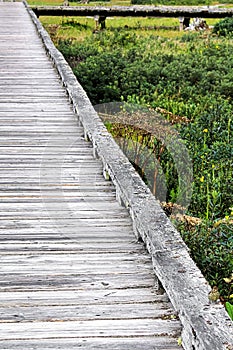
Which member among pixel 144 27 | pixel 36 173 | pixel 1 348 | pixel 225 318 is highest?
pixel 225 318

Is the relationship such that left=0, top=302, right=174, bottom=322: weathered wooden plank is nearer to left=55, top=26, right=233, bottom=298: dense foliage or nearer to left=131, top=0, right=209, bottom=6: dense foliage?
left=55, top=26, right=233, bottom=298: dense foliage

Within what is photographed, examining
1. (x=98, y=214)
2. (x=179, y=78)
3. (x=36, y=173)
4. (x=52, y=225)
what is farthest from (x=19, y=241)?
(x=179, y=78)

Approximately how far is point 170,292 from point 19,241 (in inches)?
41.3

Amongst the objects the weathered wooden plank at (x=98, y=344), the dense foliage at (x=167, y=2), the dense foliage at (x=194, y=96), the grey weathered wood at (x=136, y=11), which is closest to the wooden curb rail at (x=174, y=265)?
the weathered wooden plank at (x=98, y=344)

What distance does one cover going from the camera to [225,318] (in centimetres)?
240

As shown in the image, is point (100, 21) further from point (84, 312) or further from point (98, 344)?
point (98, 344)

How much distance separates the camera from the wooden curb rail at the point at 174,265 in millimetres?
2326

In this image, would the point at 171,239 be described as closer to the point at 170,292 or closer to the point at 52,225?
the point at 170,292

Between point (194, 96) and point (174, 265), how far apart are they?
782cm

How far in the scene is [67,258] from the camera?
10.8 ft

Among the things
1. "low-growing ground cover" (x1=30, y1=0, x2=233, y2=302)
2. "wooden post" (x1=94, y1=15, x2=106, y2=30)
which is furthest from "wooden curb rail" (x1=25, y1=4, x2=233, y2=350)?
"wooden post" (x1=94, y1=15, x2=106, y2=30)

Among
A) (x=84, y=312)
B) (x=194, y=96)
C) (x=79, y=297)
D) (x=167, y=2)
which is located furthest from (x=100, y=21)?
(x=84, y=312)

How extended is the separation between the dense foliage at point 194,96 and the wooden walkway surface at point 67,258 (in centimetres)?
103

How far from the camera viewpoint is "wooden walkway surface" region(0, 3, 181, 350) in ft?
A: 8.51
